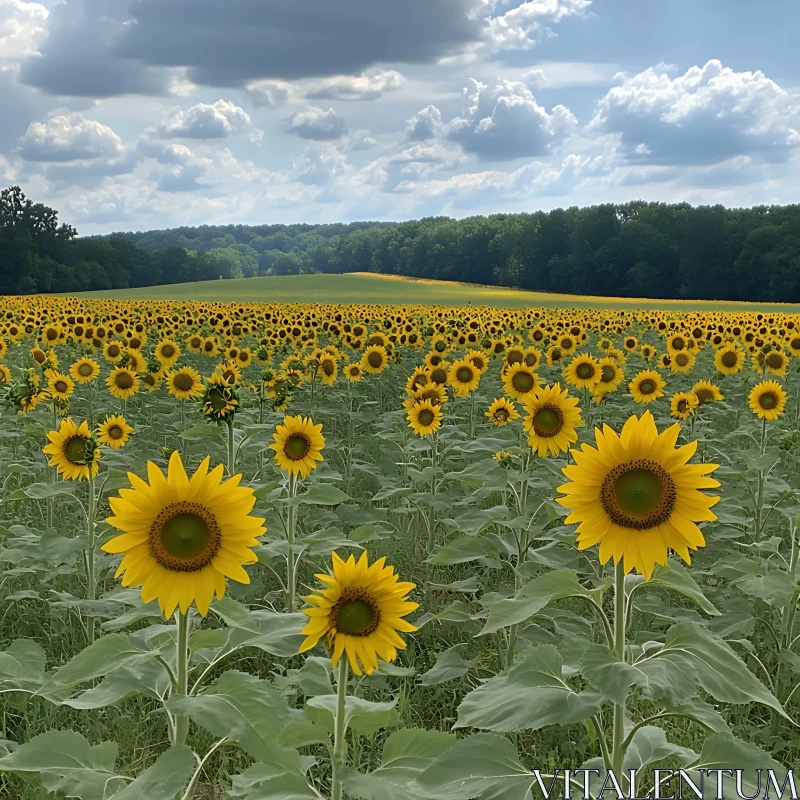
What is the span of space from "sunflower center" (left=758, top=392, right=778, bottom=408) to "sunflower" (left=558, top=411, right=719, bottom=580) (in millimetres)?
5633

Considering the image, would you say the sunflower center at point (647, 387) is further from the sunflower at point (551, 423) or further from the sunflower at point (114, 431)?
the sunflower at point (114, 431)

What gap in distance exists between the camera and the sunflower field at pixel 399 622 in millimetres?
2143

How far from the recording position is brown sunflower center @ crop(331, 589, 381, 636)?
7.62ft

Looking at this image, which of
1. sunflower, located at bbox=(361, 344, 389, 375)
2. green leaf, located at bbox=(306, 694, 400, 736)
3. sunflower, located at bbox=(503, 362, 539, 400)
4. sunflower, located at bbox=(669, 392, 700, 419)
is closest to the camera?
green leaf, located at bbox=(306, 694, 400, 736)

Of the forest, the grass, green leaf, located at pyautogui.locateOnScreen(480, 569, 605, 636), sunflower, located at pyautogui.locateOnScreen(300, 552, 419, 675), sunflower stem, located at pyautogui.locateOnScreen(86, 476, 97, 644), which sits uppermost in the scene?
the forest

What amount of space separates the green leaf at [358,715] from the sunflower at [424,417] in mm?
4148

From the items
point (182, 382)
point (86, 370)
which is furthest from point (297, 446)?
point (86, 370)

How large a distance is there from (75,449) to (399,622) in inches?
120

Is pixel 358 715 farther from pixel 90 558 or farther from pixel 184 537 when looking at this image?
pixel 90 558

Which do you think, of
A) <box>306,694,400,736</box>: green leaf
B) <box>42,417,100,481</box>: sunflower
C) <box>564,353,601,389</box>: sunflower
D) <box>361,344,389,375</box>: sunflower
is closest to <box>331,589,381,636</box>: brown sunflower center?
<box>306,694,400,736</box>: green leaf

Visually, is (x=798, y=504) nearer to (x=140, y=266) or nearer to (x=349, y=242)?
(x=140, y=266)

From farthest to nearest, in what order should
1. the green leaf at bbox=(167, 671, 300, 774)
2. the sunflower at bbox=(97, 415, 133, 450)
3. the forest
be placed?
the forest
the sunflower at bbox=(97, 415, 133, 450)
the green leaf at bbox=(167, 671, 300, 774)

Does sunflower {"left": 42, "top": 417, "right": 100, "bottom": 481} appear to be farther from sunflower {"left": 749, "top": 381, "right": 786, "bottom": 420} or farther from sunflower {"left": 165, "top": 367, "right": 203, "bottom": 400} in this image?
sunflower {"left": 749, "top": 381, "right": 786, "bottom": 420}

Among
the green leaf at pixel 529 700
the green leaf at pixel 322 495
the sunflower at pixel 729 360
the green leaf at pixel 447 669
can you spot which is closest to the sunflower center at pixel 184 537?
the green leaf at pixel 529 700
